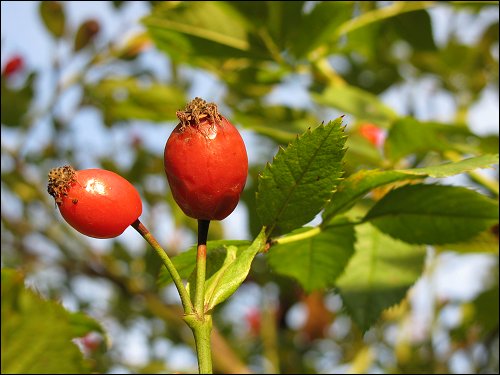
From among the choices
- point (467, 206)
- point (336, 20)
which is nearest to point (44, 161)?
point (336, 20)

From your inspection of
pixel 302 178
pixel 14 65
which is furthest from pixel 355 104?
pixel 14 65

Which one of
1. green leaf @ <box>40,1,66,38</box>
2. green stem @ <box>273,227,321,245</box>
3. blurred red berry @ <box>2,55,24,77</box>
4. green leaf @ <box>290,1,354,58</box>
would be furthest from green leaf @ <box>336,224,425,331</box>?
blurred red berry @ <box>2,55,24,77</box>

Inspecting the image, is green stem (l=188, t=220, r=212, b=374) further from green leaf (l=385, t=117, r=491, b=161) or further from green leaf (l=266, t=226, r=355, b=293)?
green leaf (l=385, t=117, r=491, b=161)

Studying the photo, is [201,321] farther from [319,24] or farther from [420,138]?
[319,24]

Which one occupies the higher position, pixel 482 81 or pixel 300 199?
pixel 482 81

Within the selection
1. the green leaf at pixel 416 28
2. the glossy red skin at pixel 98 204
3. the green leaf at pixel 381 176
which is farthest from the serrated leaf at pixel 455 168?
the green leaf at pixel 416 28

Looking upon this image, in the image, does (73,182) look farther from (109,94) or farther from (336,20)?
(109,94)

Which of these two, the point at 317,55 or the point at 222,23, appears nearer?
the point at 222,23
